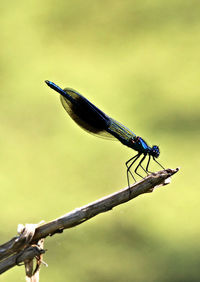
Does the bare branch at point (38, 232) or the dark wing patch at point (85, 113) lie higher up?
the dark wing patch at point (85, 113)

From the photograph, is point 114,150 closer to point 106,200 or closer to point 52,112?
point 52,112

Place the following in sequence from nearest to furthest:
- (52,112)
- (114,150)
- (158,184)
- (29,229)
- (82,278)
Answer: (29,229)
(158,184)
(82,278)
(114,150)
(52,112)

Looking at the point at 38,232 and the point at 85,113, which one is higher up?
the point at 85,113

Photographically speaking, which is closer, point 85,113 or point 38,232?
point 38,232

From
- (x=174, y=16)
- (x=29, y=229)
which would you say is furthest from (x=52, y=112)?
(x=29, y=229)

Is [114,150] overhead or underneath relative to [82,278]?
overhead

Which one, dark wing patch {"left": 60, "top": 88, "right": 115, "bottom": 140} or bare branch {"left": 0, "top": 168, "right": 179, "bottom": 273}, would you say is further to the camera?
dark wing patch {"left": 60, "top": 88, "right": 115, "bottom": 140}

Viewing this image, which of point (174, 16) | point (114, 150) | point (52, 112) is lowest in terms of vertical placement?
point (114, 150)

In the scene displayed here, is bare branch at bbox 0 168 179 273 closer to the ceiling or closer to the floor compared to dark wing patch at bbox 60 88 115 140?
closer to the floor

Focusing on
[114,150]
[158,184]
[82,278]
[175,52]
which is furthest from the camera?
[175,52]

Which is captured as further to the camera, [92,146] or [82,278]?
[92,146]

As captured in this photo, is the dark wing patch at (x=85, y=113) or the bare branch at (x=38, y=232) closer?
the bare branch at (x=38, y=232)
